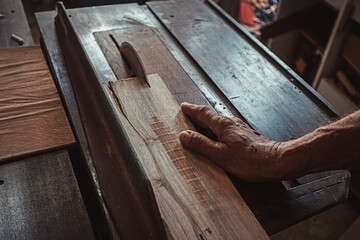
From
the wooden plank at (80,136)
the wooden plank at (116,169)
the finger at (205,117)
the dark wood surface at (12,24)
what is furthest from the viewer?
the dark wood surface at (12,24)

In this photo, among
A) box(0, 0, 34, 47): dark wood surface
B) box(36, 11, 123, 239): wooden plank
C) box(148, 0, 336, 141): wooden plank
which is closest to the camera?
box(36, 11, 123, 239): wooden plank

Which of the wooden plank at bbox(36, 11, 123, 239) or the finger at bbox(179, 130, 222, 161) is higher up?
the finger at bbox(179, 130, 222, 161)

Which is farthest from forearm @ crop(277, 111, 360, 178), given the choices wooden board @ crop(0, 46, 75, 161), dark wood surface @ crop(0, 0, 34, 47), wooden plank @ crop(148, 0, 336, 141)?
dark wood surface @ crop(0, 0, 34, 47)

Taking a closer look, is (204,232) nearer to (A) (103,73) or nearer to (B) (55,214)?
(B) (55,214)

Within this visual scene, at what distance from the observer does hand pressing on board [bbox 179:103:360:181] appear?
3.00ft

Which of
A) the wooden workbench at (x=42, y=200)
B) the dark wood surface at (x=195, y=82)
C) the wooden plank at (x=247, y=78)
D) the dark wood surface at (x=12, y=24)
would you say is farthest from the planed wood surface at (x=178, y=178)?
the dark wood surface at (x=12, y=24)

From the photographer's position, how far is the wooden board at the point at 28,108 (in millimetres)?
1126

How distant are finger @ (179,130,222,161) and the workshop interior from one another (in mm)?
21

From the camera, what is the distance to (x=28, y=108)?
126cm

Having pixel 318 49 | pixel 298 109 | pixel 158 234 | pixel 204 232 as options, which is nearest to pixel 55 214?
pixel 158 234

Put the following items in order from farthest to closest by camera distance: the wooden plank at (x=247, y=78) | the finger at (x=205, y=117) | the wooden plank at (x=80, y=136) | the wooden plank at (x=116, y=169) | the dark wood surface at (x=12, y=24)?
the dark wood surface at (x=12, y=24), the wooden plank at (x=247, y=78), the finger at (x=205, y=117), the wooden plank at (x=80, y=136), the wooden plank at (x=116, y=169)

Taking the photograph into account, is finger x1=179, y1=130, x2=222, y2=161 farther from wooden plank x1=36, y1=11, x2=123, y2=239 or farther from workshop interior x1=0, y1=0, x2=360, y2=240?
wooden plank x1=36, y1=11, x2=123, y2=239

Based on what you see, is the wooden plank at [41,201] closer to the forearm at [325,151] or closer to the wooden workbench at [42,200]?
the wooden workbench at [42,200]

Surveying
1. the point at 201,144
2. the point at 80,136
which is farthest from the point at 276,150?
the point at 80,136
